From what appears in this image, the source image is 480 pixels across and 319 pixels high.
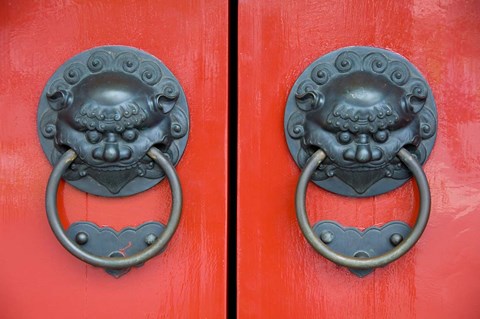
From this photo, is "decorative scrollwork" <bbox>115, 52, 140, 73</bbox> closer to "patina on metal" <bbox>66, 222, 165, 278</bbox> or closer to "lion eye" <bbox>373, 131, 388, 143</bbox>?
"patina on metal" <bbox>66, 222, 165, 278</bbox>

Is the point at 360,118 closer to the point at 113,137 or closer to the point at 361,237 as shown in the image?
the point at 361,237

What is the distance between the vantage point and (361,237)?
26.0 inches

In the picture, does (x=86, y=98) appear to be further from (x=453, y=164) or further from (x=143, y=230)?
(x=453, y=164)

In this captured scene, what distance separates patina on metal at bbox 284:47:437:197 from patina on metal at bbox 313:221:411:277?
4 centimetres

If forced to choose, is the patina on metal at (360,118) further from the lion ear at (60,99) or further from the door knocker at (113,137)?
the lion ear at (60,99)

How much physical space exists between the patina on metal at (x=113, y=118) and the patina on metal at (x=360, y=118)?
143 mm

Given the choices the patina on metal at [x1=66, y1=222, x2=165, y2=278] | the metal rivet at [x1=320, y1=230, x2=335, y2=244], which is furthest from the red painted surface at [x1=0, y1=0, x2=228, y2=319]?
the metal rivet at [x1=320, y1=230, x2=335, y2=244]

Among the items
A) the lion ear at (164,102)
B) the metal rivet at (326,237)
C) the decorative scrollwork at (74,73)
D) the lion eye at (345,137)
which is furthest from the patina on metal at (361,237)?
the decorative scrollwork at (74,73)

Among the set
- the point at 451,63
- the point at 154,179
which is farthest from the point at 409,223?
the point at 154,179

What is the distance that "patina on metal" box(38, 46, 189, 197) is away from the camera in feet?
2.07

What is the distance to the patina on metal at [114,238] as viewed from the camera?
2.21 ft

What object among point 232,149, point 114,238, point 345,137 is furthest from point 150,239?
point 345,137

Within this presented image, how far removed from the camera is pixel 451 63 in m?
0.67

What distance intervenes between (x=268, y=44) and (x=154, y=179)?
210 mm
